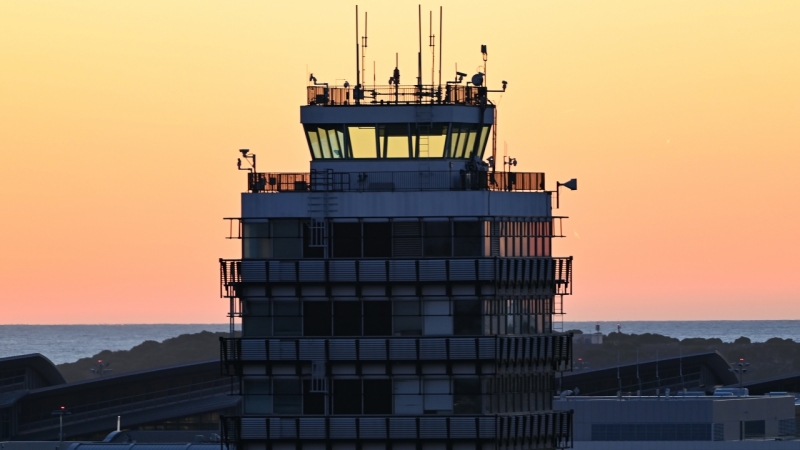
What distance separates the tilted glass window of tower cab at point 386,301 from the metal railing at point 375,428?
0.23 feet

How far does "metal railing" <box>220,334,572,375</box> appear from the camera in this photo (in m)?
102

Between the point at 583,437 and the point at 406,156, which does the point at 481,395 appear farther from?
the point at 583,437

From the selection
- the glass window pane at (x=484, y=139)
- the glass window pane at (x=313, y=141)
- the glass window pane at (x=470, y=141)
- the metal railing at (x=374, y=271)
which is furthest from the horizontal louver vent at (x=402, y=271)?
the glass window pane at (x=484, y=139)

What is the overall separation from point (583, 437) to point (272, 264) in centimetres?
5559


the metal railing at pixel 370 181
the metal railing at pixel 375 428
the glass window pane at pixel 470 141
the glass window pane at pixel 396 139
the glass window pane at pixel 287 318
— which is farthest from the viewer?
the glass window pane at pixel 470 141

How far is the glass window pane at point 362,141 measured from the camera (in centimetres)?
10744

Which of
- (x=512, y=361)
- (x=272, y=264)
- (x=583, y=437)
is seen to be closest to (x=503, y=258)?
(x=512, y=361)

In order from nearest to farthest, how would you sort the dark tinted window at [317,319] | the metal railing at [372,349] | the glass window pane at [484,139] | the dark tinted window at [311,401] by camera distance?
the metal railing at [372,349] < the dark tinted window at [311,401] < the dark tinted window at [317,319] < the glass window pane at [484,139]

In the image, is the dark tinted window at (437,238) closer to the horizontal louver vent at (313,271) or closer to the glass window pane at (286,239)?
the horizontal louver vent at (313,271)

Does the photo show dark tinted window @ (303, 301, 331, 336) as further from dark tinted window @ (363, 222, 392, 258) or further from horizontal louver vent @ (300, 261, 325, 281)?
dark tinted window @ (363, 222, 392, 258)

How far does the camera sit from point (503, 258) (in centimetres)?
10356

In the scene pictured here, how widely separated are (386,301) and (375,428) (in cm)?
645

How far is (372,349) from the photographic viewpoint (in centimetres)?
10275

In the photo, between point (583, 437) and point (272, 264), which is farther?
point (583, 437)
